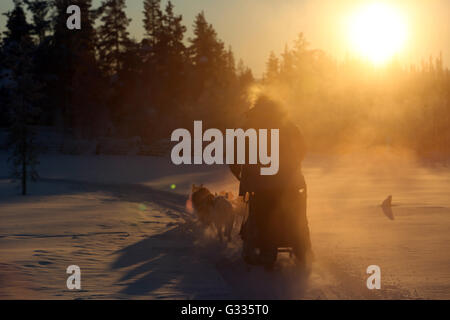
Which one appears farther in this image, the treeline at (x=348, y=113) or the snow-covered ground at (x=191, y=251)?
the treeline at (x=348, y=113)

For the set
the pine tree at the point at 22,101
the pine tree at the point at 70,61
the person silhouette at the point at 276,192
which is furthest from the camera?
the pine tree at the point at 70,61

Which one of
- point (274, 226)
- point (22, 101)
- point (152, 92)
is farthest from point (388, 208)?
point (152, 92)

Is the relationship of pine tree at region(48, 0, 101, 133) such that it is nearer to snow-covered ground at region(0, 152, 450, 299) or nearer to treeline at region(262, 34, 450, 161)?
treeline at region(262, 34, 450, 161)

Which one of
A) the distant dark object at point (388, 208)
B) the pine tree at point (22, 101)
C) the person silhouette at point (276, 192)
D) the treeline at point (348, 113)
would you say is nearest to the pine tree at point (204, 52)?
the treeline at point (348, 113)

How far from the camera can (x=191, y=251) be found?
952cm

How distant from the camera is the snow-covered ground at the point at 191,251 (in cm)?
675

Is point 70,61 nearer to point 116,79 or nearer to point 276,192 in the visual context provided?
point 116,79

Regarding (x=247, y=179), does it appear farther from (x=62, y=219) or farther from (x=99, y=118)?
(x=99, y=118)

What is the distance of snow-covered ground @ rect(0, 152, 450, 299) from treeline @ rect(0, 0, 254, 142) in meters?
38.4

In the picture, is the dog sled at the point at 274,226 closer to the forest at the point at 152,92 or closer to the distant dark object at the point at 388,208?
the distant dark object at the point at 388,208

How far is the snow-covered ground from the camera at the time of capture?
6746 mm

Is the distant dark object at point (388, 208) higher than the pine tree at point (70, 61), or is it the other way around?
the pine tree at point (70, 61)

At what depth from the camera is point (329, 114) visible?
71125 millimetres

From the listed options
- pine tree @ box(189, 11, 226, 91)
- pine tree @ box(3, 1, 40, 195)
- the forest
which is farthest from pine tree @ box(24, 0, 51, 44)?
pine tree @ box(3, 1, 40, 195)
